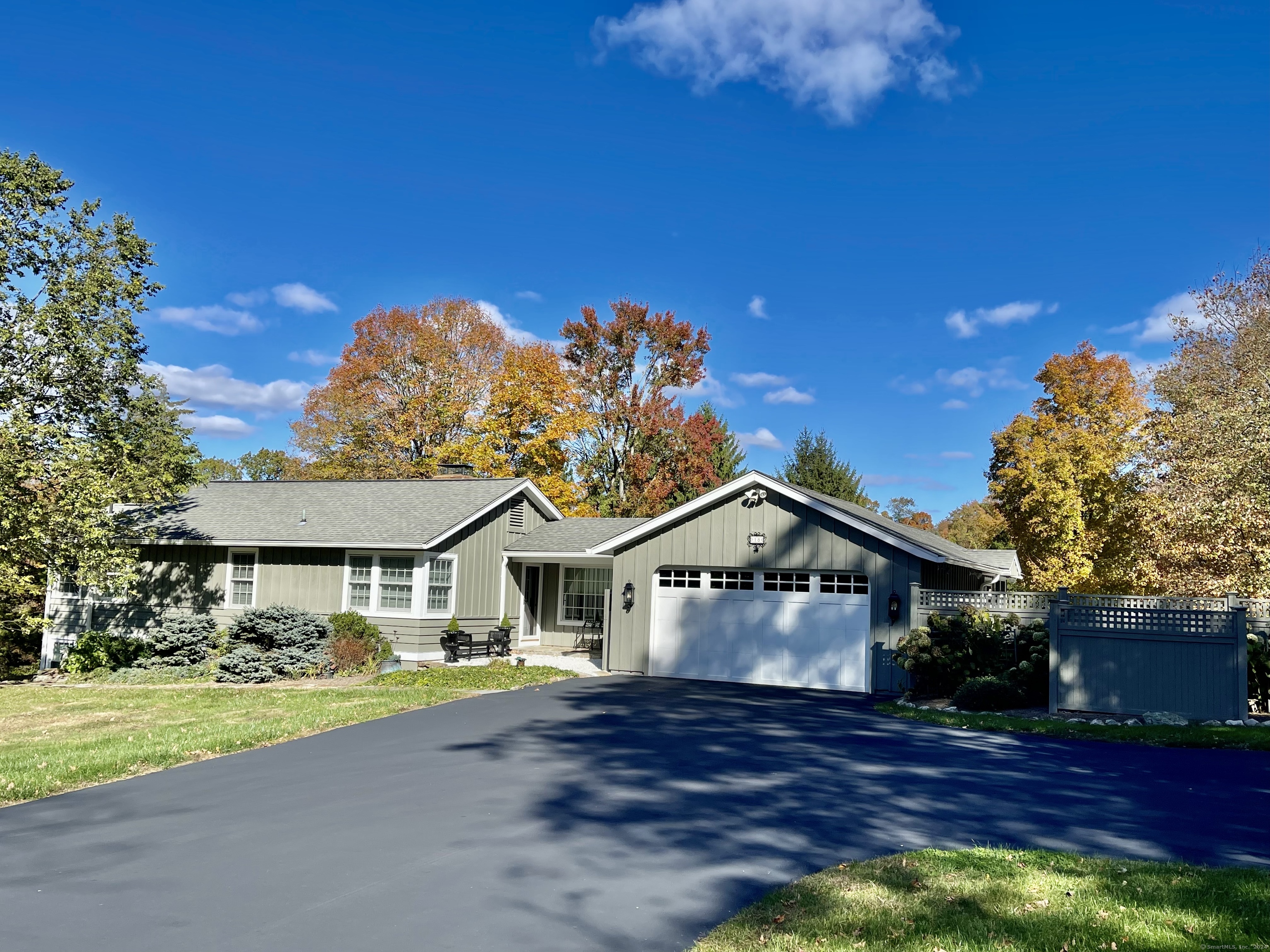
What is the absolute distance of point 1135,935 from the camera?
15.8 ft

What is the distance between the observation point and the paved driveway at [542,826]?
5.31 meters

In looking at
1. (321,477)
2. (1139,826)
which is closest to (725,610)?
(1139,826)

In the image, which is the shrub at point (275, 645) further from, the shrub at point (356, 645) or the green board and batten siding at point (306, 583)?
the green board and batten siding at point (306, 583)

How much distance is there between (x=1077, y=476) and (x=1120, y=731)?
20155 mm

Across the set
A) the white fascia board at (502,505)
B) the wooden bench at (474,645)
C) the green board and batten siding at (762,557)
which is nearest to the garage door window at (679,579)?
the green board and batten siding at (762,557)

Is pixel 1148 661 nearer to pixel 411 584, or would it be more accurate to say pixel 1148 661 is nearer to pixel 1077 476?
pixel 411 584

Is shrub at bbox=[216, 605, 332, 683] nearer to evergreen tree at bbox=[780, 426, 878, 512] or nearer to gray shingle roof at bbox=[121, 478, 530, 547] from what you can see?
gray shingle roof at bbox=[121, 478, 530, 547]

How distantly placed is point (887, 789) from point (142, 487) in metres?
20.5

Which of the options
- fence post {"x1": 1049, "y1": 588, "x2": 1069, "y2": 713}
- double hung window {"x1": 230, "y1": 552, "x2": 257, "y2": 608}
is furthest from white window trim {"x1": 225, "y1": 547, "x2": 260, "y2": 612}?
fence post {"x1": 1049, "y1": 588, "x2": 1069, "y2": 713}

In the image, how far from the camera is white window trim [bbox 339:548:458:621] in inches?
813

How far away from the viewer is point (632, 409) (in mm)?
38969

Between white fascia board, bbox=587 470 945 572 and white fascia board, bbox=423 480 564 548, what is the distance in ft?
9.93

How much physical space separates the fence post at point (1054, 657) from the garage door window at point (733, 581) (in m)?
6.13

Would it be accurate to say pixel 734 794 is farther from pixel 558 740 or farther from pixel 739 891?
pixel 558 740
